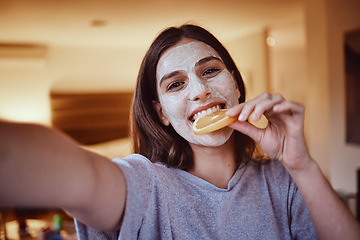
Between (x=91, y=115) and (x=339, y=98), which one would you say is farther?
(x=91, y=115)

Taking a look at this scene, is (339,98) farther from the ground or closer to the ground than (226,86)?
closer to the ground

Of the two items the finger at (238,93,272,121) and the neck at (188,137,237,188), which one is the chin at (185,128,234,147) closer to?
the neck at (188,137,237,188)

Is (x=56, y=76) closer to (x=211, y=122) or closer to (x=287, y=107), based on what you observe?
(x=211, y=122)

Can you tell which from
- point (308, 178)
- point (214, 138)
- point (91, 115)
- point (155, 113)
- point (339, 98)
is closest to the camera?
point (308, 178)

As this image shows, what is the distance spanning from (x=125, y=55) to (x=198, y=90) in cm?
481

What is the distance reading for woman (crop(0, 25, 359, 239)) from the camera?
19.9 inches

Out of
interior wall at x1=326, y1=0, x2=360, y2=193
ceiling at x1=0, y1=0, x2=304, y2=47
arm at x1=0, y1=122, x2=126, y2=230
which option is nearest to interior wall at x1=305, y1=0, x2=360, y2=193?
interior wall at x1=326, y1=0, x2=360, y2=193

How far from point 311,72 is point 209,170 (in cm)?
266

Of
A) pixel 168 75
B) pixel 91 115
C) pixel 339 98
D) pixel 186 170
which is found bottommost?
pixel 91 115

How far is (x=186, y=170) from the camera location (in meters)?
0.96

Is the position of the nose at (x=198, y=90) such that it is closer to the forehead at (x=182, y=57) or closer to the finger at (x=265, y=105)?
the forehead at (x=182, y=57)

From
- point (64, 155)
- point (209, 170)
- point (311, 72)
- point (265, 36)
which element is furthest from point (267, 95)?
point (265, 36)

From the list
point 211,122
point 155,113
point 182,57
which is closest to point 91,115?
point 155,113

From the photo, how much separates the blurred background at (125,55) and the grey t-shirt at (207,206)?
1436mm
